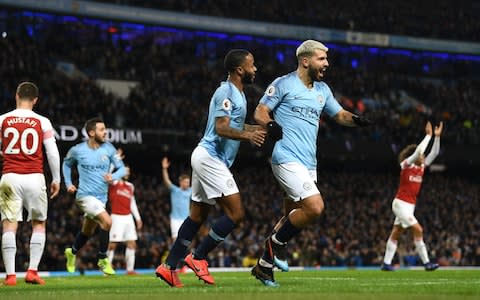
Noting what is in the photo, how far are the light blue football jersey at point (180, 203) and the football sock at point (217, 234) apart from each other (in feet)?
32.7

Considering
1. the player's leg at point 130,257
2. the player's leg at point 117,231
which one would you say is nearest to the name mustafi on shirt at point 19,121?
the player's leg at point 130,257

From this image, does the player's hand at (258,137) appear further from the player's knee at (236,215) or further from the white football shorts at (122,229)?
the white football shorts at (122,229)

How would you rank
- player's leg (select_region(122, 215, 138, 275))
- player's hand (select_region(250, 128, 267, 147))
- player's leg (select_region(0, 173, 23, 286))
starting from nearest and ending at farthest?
player's hand (select_region(250, 128, 267, 147))
player's leg (select_region(0, 173, 23, 286))
player's leg (select_region(122, 215, 138, 275))

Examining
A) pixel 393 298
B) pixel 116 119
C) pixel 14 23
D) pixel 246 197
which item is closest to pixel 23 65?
pixel 116 119

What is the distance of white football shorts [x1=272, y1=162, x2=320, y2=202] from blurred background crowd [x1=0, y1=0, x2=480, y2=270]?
53.0 ft

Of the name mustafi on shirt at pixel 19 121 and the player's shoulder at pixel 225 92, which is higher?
the player's shoulder at pixel 225 92

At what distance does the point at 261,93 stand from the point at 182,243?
110 feet

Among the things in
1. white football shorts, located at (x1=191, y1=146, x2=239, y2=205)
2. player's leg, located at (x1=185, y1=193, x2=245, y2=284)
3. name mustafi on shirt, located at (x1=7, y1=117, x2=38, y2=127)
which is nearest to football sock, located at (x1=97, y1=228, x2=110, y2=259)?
name mustafi on shirt, located at (x1=7, y1=117, x2=38, y2=127)

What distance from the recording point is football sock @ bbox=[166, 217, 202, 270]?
10.3 m

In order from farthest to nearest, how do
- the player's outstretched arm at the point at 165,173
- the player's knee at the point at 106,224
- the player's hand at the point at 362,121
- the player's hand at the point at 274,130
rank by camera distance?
1. the player's outstretched arm at the point at 165,173
2. the player's knee at the point at 106,224
3. the player's hand at the point at 362,121
4. the player's hand at the point at 274,130

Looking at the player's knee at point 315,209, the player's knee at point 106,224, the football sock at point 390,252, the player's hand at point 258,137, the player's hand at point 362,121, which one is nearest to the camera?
the player's hand at point 258,137

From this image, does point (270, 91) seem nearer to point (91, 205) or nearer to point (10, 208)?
point (10, 208)

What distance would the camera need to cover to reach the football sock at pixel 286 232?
33.7ft

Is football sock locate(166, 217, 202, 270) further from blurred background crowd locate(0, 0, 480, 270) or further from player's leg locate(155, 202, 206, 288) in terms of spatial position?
blurred background crowd locate(0, 0, 480, 270)
